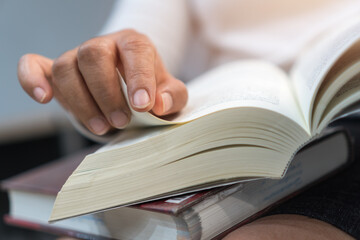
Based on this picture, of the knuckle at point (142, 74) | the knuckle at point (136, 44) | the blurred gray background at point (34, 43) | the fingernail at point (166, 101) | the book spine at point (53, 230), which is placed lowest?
the book spine at point (53, 230)

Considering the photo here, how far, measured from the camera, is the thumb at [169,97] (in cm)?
42

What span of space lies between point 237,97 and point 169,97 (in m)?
0.08

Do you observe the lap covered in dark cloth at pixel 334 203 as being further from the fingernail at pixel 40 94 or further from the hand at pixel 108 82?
the fingernail at pixel 40 94

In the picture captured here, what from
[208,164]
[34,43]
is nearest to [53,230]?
Answer: [208,164]

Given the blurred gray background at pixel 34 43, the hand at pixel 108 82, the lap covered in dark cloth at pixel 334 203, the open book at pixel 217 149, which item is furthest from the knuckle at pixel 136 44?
the blurred gray background at pixel 34 43

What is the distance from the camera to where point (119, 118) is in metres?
0.42

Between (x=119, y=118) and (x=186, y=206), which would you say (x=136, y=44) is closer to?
(x=119, y=118)

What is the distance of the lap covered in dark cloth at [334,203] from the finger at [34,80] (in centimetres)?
30

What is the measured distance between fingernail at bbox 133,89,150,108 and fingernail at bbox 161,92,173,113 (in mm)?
45

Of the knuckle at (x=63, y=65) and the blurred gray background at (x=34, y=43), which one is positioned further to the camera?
the blurred gray background at (x=34, y=43)

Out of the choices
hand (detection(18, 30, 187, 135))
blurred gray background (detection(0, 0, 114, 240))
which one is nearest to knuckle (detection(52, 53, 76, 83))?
hand (detection(18, 30, 187, 135))

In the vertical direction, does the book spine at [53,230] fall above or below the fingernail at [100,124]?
below

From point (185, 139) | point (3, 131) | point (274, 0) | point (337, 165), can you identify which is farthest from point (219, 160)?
point (3, 131)

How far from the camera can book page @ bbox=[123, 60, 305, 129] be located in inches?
14.2
